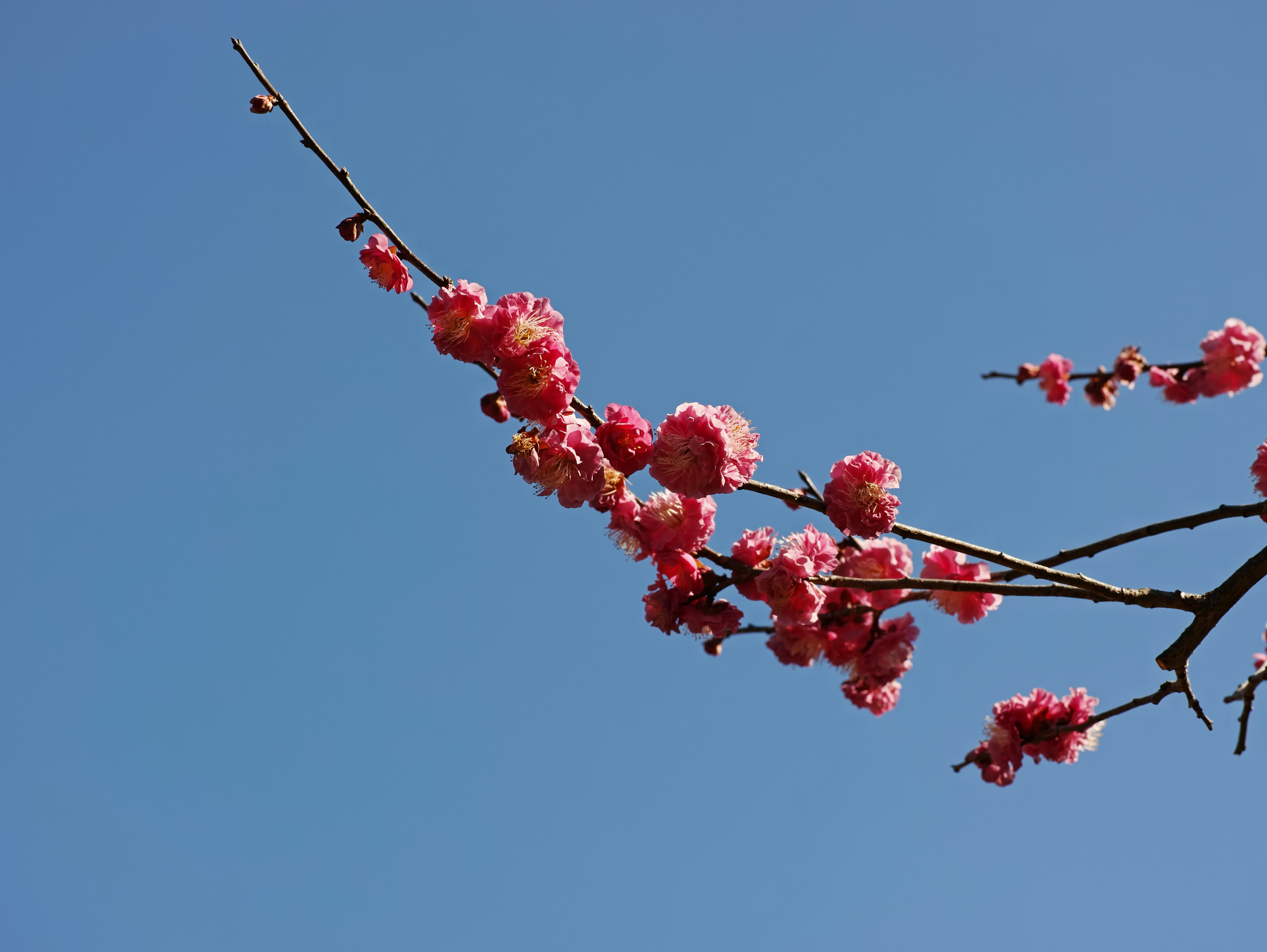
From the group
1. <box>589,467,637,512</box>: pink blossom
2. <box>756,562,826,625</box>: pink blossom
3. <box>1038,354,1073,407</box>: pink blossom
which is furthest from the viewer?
<box>1038,354,1073,407</box>: pink blossom

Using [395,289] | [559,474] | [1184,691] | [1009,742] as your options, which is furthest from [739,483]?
[1009,742]

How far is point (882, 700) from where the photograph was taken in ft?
13.4

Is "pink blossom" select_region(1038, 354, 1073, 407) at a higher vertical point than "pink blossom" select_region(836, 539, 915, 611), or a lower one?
higher

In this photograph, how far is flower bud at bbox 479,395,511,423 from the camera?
2.89 m

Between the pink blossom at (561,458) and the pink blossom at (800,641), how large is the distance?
153 cm

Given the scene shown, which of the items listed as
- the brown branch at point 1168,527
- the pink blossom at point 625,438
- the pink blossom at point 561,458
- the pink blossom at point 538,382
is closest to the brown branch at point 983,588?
the brown branch at point 1168,527

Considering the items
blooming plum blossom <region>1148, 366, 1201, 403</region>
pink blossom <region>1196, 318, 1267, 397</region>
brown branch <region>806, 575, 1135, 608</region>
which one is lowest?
brown branch <region>806, 575, 1135, 608</region>

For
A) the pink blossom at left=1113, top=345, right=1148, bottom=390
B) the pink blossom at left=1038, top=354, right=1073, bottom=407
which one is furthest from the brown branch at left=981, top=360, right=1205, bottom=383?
the pink blossom at left=1038, top=354, right=1073, bottom=407

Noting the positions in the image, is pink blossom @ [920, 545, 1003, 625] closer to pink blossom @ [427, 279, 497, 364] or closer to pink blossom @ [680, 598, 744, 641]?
pink blossom @ [680, 598, 744, 641]

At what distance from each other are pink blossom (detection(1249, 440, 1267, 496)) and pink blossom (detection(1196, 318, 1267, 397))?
219cm

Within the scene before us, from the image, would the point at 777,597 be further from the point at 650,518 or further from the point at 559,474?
the point at 559,474

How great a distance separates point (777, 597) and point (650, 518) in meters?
0.51

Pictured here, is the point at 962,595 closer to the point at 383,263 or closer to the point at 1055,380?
the point at 383,263

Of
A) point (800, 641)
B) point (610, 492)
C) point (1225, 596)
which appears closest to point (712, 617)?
point (610, 492)
